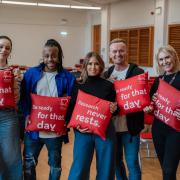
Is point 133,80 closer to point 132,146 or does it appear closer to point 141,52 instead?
point 132,146

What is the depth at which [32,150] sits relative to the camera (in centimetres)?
270

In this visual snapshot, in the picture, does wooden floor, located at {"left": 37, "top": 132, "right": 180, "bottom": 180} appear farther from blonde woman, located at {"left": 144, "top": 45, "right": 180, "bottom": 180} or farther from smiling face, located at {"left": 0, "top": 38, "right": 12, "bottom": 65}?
smiling face, located at {"left": 0, "top": 38, "right": 12, "bottom": 65}

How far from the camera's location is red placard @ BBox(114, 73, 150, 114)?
2.65m

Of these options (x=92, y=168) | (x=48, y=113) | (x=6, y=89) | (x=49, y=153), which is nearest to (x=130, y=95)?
(x=48, y=113)

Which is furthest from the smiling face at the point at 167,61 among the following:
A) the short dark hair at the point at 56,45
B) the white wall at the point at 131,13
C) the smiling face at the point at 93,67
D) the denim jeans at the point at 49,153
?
the white wall at the point at 131,13

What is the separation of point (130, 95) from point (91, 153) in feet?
1.84

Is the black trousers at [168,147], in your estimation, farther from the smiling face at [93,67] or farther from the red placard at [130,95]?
the smiling face at [93,67]

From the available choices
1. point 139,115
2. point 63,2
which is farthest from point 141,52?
point 139,115

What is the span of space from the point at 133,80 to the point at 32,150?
100 centimetres

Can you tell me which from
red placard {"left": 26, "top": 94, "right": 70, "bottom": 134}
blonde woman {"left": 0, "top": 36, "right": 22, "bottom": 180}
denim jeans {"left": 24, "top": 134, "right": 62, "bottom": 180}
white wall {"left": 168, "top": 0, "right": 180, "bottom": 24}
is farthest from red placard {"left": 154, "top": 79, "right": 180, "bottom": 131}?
white wall {"left": 168, "top": 0, "right": 180, "bottom": 24}

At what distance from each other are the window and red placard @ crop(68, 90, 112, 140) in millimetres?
7815

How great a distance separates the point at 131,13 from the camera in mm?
11016

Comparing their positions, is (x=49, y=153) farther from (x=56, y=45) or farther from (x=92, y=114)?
(x=56, y=45)

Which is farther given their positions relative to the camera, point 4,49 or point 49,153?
point 49,153
